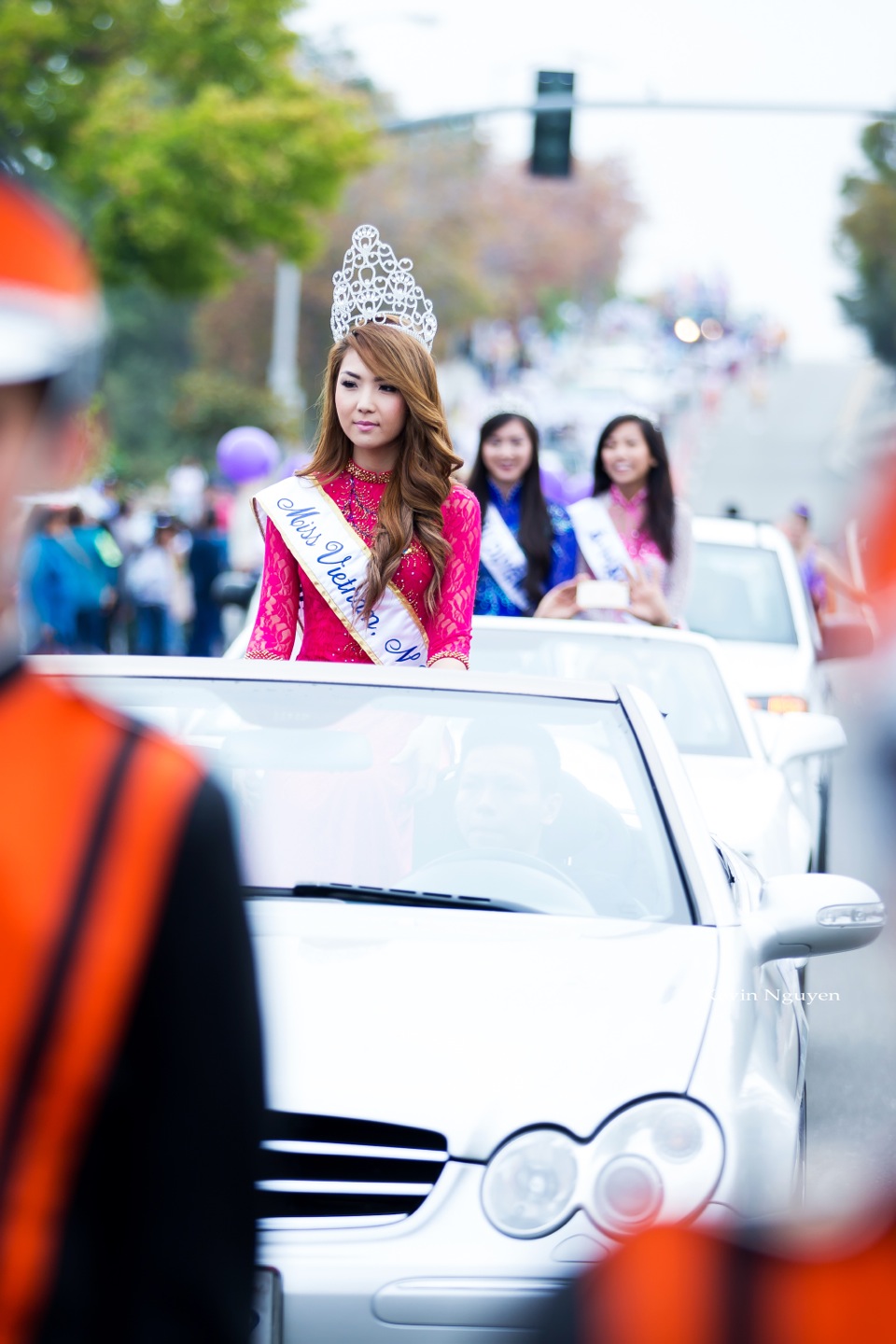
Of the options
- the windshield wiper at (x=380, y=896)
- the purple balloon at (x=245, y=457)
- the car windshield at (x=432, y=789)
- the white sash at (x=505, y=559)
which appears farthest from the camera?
the purple balloon at (x=245, y=457)

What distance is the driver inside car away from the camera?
381 centimetres

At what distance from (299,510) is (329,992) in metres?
1.82

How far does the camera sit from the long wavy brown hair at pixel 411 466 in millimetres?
4512

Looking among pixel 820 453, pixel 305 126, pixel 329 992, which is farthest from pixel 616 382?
pixel 329 992

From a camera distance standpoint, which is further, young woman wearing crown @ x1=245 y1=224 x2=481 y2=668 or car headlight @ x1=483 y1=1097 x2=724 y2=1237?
young woman wearing crown @ x1=245 y1=224 x2=481 y2=668

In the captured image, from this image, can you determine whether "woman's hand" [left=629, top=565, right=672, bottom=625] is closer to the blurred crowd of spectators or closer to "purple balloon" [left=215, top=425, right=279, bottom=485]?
the blurred crowd of spectators

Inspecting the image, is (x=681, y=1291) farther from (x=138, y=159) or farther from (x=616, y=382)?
(x=616, y=382)

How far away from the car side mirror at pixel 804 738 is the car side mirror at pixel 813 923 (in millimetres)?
1867

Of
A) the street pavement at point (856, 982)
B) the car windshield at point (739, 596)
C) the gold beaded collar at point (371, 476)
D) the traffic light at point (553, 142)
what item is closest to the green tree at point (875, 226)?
the traffic light at point (553, 142)

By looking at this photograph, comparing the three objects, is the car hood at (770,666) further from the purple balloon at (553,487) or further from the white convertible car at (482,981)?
the white convertible car at (482,981)

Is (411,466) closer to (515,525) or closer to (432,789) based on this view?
(432,789)

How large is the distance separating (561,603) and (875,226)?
48.3 metres

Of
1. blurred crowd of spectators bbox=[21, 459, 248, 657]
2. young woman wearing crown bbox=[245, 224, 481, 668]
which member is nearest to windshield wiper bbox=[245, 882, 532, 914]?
young woman wearing crown bbox=[245, 224, 481, 668]

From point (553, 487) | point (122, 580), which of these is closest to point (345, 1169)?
point (553, 487)
